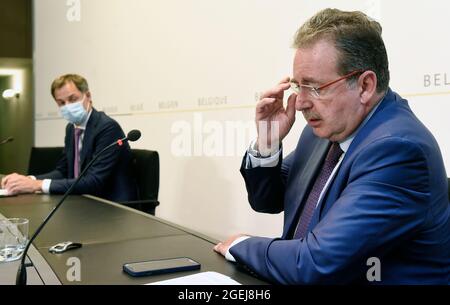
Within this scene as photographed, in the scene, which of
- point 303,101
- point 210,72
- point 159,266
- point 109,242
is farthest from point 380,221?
point 210,72

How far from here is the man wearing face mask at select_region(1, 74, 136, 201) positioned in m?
2.37

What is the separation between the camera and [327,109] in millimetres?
1161

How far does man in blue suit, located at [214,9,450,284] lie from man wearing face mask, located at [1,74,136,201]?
1433mm

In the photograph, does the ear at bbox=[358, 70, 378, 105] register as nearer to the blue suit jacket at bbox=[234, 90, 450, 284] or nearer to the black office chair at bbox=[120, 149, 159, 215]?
the blue suit jacket at bbox=[234, 90, 450, 284]

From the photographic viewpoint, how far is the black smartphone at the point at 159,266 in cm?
105

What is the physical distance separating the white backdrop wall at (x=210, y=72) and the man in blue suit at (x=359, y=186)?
844 mm

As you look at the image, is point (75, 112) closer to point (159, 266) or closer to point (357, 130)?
point (159, 266)

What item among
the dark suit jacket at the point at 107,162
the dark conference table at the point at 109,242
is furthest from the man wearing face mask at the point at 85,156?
the dark conference table at the point at 109,242

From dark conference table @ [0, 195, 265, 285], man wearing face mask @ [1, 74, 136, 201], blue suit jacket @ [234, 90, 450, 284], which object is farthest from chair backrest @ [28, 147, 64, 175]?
blue suit jacket @ [234, 90, 450, 284]

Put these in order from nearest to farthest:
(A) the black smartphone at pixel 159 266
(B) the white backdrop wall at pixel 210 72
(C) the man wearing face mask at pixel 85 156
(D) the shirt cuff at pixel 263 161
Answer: (A) the black smartphone at pixel 159 266 < (D) the shirt cuff at pixel 263 161 < (B) the white backdrop wall at pixel 210 72 < (C) the man wearing face mask at pixel 85 156

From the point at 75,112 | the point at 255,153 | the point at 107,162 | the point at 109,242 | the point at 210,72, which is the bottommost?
the point at 109,242

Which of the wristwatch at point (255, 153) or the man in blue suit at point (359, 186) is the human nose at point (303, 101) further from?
the wristwatch at point (255, 153)

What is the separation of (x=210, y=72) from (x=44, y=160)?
4.53 ft

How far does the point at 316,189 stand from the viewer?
4.25 feet
